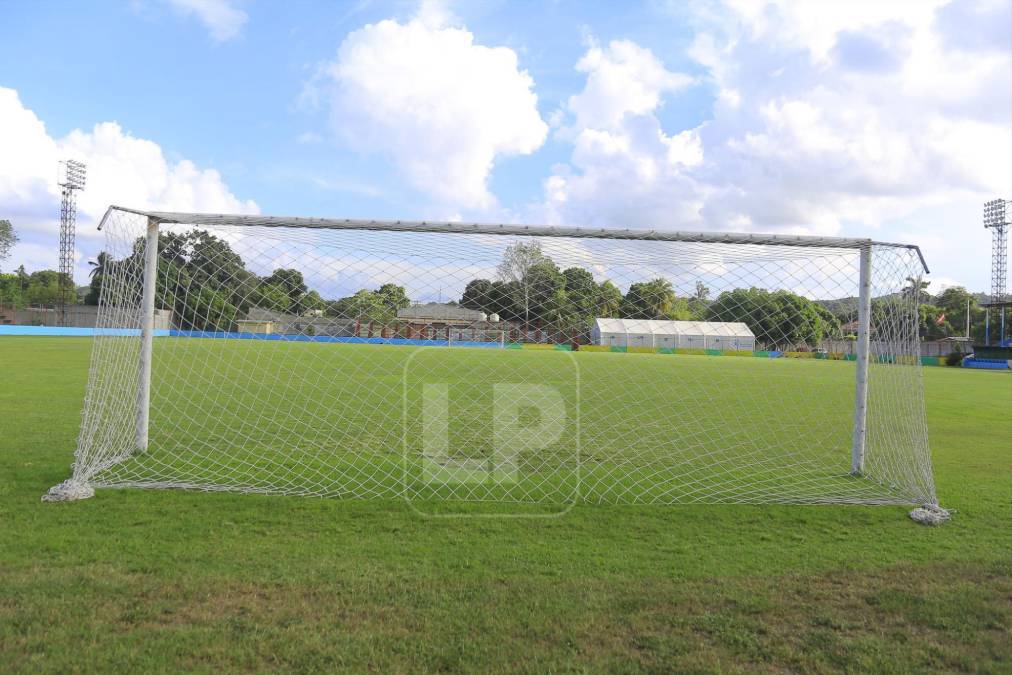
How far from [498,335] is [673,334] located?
7.17 feet

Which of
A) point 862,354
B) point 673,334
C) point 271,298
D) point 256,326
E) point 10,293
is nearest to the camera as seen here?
point 862,354

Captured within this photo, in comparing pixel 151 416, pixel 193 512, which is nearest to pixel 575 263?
pixel 193 512

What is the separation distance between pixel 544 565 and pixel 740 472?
3414 mm

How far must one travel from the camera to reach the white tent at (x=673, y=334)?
283 inches

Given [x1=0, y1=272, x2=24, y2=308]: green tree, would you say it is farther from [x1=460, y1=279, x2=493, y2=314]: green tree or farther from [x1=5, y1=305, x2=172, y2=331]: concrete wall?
[x1=460, y1=279, x2=493, y2=314]: green tree

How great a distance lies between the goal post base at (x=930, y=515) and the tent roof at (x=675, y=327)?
272cm

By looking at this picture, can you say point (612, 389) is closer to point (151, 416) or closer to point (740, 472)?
point (740, 472)

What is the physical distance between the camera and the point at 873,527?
4578 millimetres

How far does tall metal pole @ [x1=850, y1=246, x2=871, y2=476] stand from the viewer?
594 cm

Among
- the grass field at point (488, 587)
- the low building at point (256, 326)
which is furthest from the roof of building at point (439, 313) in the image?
the grass field at point (488, 587)

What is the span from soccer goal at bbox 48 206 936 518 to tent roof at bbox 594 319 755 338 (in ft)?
0.12

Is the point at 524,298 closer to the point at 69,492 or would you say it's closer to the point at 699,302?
the point at 699,302

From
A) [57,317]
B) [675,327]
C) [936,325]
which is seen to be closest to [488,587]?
[675,327]

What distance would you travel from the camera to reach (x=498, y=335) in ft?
24.5
